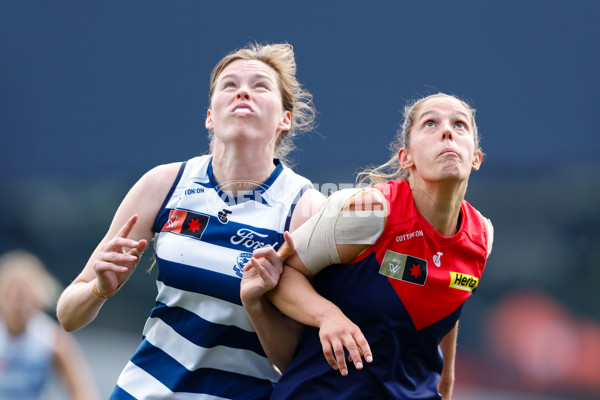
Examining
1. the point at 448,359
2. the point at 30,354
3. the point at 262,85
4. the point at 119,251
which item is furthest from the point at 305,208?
the point at 30,354

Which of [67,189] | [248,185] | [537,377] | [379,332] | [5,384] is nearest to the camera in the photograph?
[379,332]

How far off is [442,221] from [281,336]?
2.09ft

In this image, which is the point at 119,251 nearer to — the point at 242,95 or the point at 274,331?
the point at 274,331

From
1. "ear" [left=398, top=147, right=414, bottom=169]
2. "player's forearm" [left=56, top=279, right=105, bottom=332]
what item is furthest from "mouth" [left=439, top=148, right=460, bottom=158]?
"player's forearm" [left=56, top=279, right=105, bottom=332]

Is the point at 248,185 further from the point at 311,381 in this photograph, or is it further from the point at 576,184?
the point at 576,184

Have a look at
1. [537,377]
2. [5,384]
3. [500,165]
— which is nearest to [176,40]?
[500,165]

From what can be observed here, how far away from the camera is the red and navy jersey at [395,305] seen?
208cm

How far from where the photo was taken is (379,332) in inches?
82.2

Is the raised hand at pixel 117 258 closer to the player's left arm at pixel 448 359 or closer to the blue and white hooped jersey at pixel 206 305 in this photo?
the blue and white hooped jersey at pixel 206 305

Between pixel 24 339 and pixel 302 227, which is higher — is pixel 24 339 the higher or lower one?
the lower one

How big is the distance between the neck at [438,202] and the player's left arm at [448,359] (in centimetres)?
49

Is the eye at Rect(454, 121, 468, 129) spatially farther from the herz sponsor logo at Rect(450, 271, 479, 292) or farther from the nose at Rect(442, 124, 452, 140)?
the herz sponsor logo at Rect(450, 271, 479, 292)

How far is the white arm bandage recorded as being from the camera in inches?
81.6

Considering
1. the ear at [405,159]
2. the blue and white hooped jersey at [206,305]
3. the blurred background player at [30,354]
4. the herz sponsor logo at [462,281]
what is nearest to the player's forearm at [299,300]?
the blue and white hooped jersey at [206,305]
